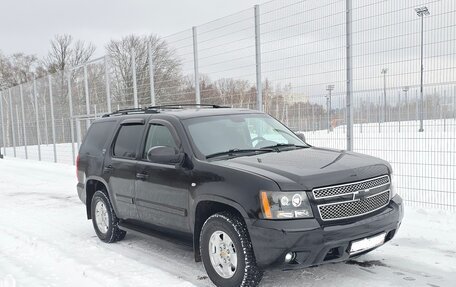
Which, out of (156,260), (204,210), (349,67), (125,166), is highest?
(349,67)

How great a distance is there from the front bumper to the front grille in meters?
0.08

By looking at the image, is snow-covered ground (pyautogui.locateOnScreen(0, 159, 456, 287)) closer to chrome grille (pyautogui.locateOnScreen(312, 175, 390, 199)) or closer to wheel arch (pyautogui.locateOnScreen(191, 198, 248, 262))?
wheel arch (pyautogui.locateOnScreen(191, 198, 248, 262))

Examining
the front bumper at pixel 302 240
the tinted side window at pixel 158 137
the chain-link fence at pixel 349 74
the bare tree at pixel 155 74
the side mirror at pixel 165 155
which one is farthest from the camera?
the bare tree at pixel 155 74

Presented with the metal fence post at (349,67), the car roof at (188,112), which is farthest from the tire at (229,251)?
the metal fence post at (349,67)

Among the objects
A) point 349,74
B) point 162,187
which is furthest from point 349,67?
point 162,187

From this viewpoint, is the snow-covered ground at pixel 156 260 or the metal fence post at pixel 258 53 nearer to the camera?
the snow-covered ground at pixel 156 260

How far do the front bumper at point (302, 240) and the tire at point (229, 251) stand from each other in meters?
0.13

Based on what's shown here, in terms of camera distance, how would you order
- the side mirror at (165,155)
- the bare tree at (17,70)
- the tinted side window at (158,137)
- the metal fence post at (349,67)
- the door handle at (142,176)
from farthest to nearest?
the bare tree at (17,70) → the metal fence post at (349,67) → the door handle at (142,176) → the tinted side window at (158,137) → the side mirror at (165,155)

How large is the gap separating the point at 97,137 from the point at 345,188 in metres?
4.05

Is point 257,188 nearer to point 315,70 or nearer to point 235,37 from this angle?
point 315,70

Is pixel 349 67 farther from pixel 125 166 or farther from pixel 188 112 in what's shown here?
pixel 125 166

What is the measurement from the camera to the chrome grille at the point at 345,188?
13.0ft

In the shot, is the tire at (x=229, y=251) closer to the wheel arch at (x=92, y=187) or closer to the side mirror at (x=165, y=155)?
the side mirror at (x=165, y=155)

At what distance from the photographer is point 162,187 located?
504cm
